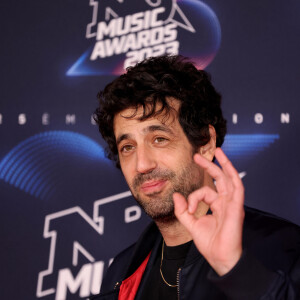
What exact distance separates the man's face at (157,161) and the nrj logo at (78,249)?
2.40 ft

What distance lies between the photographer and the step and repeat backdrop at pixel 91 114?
7.06 ft

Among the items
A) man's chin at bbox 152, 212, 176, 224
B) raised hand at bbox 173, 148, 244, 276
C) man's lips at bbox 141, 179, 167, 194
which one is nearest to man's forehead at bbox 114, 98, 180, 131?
man's lips at bbox 141, 179, 167, 194

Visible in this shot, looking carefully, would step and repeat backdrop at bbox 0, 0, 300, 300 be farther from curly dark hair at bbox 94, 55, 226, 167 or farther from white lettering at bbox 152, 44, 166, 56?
curly dark hair at bbox 94, 55, 226, 167

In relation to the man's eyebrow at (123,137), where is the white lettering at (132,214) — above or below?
below

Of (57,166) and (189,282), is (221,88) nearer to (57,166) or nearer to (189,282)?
(57,166)

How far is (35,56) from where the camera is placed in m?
2.43

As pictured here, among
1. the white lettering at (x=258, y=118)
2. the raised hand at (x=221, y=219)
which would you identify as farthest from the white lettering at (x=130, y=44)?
the raised hand at (x=221, y=219)

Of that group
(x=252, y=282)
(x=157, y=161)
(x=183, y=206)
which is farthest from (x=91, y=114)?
(x=252, y=282)

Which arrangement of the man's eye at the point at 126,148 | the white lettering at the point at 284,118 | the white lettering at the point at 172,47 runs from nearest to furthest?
1. the man's eye at the point at 126,148
2. the white lettering at the point at 284,118
3. the white lettering at the point at 172,47

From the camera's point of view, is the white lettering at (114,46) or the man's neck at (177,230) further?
the white lettering at (114,46)

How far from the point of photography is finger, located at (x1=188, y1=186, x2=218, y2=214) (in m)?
0.97

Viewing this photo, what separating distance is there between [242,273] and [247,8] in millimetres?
1766

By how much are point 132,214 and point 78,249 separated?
1.07 feet

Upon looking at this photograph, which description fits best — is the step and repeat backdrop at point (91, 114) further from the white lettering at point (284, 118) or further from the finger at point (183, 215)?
the finger at point (183, 215)
